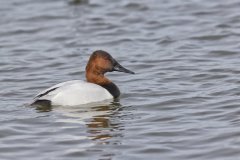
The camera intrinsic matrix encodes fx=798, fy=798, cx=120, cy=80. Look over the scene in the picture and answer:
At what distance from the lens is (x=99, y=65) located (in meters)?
10.3

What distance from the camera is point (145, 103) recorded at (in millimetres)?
9688

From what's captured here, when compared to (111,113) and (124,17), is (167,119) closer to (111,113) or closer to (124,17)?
(111,113)

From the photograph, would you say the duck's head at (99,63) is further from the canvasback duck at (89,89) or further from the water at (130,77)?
the water at (130,77)

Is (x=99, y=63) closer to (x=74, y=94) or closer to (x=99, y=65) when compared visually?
(x=99, y=65)

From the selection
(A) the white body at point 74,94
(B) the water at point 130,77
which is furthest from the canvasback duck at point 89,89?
(B) the water at point 130,77

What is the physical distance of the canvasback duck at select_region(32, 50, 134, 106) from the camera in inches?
383

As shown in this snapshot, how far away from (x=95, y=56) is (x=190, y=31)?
3677mm

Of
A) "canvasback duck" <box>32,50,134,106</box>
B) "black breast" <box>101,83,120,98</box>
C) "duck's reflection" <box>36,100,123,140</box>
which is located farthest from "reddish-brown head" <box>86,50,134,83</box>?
"duck's reflection" <box>36,100,123,140</box>

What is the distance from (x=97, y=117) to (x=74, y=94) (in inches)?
28.2

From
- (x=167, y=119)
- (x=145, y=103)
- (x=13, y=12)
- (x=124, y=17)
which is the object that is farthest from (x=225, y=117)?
(x=13, y=12)

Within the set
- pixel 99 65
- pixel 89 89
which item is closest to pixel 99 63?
pixel 99 65

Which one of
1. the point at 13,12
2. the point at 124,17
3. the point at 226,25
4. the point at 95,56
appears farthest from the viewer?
the point at 13,12

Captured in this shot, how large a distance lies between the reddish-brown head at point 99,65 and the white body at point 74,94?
0.45 m

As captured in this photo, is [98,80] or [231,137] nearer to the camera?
[231,137]
